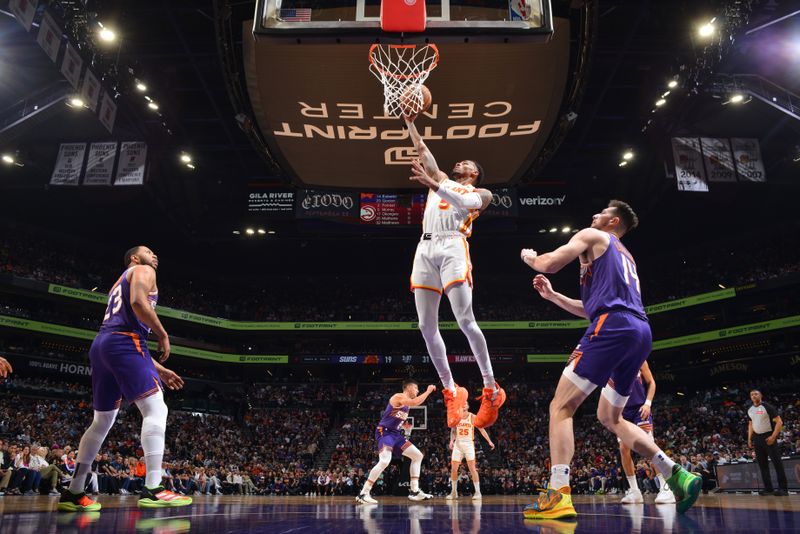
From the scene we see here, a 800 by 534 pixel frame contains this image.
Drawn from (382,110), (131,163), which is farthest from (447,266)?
(131,163)

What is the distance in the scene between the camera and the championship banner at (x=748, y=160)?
21.8m

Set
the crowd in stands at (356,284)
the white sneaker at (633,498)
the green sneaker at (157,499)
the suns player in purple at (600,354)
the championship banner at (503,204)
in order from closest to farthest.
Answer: the suns player in purple at (600,354), the green sneaker at (157,499), the white sneaker at (633,498), the championship banner at (503,204), the crowd in stands at (356,284)

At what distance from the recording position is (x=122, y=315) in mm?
5156

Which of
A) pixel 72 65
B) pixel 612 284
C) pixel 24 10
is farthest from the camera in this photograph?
pixel 72 65

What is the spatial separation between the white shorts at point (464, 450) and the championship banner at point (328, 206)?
11887mm

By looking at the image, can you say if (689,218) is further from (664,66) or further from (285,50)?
(285,50)

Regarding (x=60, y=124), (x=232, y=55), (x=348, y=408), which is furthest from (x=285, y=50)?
(x=348, y=408)

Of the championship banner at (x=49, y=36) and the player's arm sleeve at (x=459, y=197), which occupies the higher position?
the championship banner at (x=49, y=36)

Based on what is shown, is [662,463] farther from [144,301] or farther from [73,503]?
[73,503]

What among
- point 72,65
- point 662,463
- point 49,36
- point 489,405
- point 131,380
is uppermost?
point 72,65

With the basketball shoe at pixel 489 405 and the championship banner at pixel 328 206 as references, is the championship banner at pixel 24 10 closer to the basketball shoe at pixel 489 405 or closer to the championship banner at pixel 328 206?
the championship banner at pixel 328 206

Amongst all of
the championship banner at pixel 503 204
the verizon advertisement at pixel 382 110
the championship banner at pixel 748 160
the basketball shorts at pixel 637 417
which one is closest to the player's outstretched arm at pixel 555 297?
the basketball shorts at pixel 637 417

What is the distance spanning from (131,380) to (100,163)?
69.0ft

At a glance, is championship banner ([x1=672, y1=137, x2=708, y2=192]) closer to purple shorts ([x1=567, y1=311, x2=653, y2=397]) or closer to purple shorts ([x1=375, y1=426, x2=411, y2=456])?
purple shorts ([x1=375, y1=426, x2=411, y2=456])
